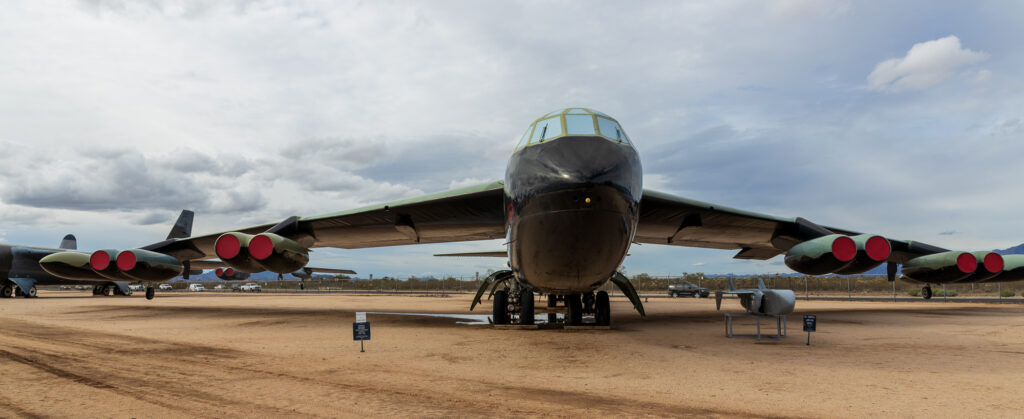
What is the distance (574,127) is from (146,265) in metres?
13.4

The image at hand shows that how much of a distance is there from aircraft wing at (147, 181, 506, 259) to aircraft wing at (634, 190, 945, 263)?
12.7ft

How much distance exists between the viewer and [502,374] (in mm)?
6086

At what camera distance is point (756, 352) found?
8109 millimetres

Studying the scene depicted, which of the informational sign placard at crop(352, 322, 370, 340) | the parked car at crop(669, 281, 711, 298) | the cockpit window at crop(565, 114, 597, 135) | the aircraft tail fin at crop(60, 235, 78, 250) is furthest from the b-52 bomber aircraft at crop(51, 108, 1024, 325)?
the aircraft tail fin at crop(60, 235, 78, 250)

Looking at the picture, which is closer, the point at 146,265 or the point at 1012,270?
the point at 146,265

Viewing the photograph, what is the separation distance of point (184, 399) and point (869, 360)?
8.28m

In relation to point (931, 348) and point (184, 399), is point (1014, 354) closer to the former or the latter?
point (931, 348)

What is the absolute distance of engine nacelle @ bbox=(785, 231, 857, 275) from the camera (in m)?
10.9

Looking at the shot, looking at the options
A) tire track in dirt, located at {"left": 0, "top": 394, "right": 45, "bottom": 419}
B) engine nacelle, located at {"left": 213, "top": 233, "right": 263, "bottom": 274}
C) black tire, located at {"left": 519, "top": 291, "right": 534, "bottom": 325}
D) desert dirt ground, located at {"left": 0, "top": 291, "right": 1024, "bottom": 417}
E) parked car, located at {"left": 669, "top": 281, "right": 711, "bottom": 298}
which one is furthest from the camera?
parked car, located at {"left": 669, "top": 281, "right": 711, "bottom": 298}

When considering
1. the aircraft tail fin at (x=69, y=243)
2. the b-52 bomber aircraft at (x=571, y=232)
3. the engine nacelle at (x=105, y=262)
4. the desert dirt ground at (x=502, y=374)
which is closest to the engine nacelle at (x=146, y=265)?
the b-52 bomber aircraft at (x=571, y=232)

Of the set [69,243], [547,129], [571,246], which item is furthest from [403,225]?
[69,243]

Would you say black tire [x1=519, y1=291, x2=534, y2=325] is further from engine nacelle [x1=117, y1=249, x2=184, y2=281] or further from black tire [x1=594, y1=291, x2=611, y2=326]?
engine nacelle [x1=117, y1=249, x2=184, y2=281]

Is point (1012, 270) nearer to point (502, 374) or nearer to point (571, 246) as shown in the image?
point (571, 246)

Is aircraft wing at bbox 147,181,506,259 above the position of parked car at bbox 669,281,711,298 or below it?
above
